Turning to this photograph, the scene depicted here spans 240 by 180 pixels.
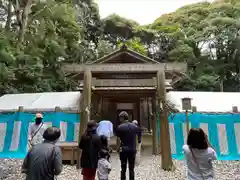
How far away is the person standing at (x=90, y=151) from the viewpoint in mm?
3454

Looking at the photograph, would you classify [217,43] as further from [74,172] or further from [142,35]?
[74,172]

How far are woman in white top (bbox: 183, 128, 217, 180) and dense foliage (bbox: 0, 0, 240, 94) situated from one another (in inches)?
236

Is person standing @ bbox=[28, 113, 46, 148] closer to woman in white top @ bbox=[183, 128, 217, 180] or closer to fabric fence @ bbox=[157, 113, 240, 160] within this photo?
woman in white top @ bbox=[183, 128, 217, 180]

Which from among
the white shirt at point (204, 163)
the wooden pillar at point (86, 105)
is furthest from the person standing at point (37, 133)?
the white shirt at point (204, 163)

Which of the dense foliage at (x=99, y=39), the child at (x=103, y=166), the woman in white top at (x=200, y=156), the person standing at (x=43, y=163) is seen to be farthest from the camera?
the dense foliage at (x=99, y=39)

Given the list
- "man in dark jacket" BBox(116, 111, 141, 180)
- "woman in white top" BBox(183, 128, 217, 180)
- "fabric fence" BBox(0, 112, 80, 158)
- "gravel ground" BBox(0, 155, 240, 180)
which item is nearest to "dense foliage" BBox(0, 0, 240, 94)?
"fabric fence" BBox(0, 112, 80, 158)

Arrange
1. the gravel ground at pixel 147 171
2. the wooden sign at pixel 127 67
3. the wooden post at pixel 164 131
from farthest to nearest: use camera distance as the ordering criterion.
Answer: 1. the wooden sign at pixel 127 67
2. the wooden post at pixel 164 131
3. the gravel ground at pixel 147 171

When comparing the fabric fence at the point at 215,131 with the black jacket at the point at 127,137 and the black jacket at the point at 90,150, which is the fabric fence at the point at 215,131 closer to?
the black jacket at the point at 127,137

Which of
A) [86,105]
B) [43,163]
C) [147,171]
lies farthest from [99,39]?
[43,163]

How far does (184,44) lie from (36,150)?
2012cm

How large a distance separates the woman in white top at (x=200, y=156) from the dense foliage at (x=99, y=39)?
19.6ft

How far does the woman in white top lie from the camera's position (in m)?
2.45

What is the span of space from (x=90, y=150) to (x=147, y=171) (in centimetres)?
331

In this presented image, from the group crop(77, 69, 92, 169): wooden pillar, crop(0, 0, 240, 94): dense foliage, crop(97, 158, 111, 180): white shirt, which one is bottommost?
crop(97, 158, 111, 180): white shirt
